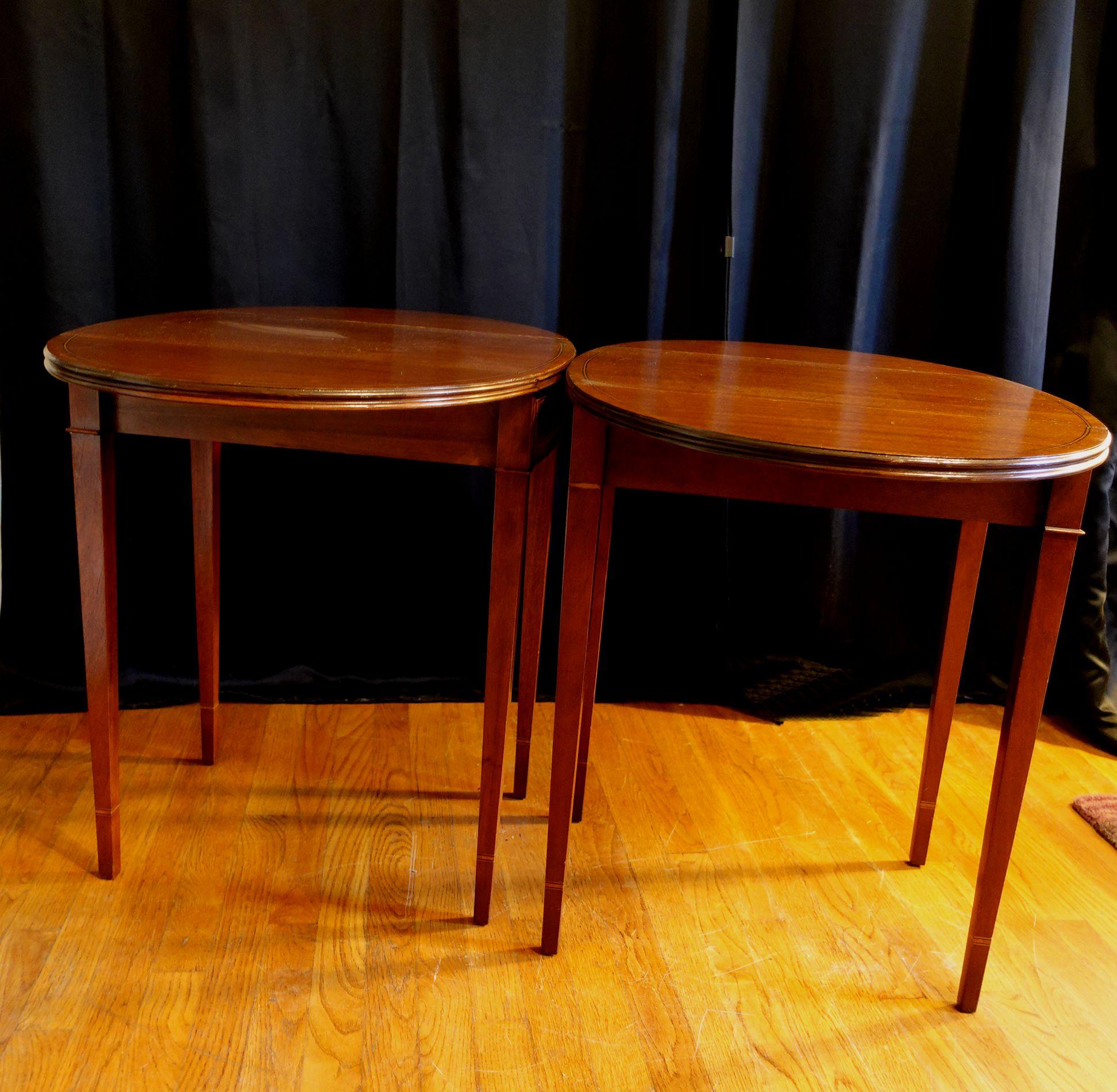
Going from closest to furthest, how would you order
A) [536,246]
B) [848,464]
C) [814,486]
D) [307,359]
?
1. [848,464]
2. [814,486]
3. [307,359]
4. [536,246]

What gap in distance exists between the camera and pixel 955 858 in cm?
162

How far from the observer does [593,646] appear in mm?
1524

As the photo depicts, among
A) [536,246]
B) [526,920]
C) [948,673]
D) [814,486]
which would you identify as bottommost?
[526,920]

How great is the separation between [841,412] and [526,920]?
75cm

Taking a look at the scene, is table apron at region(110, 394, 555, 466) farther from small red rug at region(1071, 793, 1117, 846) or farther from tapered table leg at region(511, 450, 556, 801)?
small red rug at region(1071, 793, 1117, 846)

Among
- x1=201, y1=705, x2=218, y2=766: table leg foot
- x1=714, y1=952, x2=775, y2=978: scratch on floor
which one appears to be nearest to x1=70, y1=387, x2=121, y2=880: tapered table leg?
x1=201, y1=705, x2=218, y2=766: table leg foot

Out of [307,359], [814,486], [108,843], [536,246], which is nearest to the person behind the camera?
[814,486]

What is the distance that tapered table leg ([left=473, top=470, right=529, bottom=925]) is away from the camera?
1.26 meters

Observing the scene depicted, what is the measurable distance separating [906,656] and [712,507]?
1.64ft

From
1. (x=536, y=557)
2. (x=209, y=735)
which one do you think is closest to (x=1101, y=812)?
(x=536, y=557)

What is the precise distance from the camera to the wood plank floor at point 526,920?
47.5 inches

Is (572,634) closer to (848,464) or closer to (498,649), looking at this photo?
(498,649)

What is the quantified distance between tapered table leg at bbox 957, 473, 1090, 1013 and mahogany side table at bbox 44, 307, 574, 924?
1.83 ft

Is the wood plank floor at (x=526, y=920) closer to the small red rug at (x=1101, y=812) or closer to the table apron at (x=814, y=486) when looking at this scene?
the small red rug at (x=1101, y=812)
